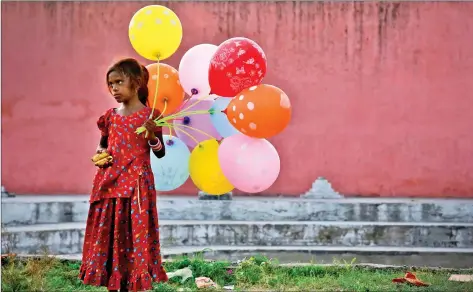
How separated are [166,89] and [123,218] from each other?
90 centimetres

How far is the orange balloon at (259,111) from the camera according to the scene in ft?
10.7

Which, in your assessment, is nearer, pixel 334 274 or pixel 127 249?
pixel 127 249

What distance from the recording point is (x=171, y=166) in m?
3.64

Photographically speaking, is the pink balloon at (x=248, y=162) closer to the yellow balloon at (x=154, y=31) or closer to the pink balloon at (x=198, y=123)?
the pink balloon at (x=198, y=123)

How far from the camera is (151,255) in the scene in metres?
3.19

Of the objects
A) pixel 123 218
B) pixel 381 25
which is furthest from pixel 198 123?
pixel 381 25

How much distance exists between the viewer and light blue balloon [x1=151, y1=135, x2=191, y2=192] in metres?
3.64

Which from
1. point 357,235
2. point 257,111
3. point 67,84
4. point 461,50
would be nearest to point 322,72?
point 461,50

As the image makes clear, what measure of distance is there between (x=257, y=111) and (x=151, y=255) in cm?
89

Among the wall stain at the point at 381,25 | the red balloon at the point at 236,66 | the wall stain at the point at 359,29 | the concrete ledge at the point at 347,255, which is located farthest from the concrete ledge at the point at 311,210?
the red balloon at the point at 236,66

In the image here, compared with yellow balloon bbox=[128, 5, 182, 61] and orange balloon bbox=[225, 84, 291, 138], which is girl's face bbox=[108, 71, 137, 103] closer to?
yellow balloon bbox=[128, 5, 182, 61]

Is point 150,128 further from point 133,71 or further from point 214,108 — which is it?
point 214,108

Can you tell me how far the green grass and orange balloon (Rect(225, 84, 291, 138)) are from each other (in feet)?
3.70

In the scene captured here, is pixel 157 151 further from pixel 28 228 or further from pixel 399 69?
pixel 399 69
